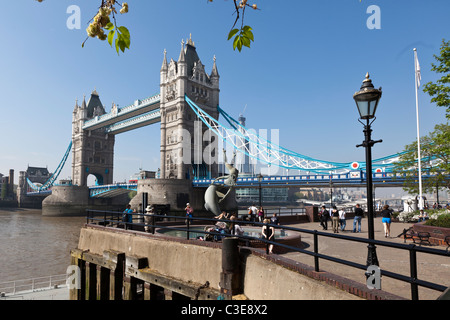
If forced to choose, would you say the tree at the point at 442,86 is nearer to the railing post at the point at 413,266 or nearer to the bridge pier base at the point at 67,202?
the railing post at the point at 413,266

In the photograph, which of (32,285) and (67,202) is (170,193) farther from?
(32,285)

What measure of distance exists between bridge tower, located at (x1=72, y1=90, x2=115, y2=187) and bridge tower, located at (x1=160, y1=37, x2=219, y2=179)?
37.1 m

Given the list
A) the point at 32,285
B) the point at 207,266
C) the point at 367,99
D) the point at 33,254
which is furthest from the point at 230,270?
the point at 33,254

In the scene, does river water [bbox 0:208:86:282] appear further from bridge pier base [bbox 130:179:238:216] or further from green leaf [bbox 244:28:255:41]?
green leaf [bbox 244:28:255:41]

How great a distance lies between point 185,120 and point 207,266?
5350 centimetres

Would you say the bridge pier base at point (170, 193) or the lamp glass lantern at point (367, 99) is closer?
the lamp glass lantern at point (367, 99)

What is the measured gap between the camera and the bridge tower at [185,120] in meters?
57.1

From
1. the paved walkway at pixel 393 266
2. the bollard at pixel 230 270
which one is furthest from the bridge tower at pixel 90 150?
the bollard at pixel 230 270

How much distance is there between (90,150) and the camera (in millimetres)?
88125

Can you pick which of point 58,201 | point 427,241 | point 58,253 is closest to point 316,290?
point 427,241

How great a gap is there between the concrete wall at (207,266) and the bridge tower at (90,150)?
82.5 metres

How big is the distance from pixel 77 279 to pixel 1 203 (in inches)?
3948

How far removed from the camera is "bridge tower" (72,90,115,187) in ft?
282
